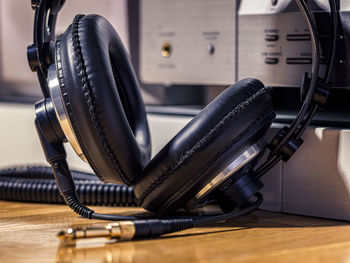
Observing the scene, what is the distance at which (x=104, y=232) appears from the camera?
0.68m

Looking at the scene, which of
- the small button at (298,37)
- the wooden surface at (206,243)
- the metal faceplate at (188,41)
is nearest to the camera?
the wooden surface at (206,243)

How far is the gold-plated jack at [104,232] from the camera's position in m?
0.68

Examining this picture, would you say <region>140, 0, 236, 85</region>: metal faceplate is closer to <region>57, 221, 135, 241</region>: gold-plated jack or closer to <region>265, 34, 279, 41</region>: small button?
<region>265, 34, 279, 41</region>: small button

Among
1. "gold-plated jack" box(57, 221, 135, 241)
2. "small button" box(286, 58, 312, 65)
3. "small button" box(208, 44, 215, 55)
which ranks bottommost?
"gold-plated jack" box(57, 221, 135, 241)

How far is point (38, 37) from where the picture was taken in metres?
0.83

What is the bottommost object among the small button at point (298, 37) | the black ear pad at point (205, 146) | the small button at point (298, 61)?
the black ear pad at point (205, 146)

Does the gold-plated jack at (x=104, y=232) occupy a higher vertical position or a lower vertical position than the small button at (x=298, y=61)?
lower

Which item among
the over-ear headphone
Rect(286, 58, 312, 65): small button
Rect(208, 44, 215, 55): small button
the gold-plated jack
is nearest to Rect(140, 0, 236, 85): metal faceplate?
Rect(208, 44, 215, 55): small button

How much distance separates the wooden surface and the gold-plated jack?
0.01 metres

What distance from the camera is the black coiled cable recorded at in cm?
92

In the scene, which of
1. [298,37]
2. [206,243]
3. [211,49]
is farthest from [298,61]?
[206,243]

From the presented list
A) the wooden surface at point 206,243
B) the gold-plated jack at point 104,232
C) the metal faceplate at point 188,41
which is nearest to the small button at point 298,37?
the metal faceplate at point 188,41

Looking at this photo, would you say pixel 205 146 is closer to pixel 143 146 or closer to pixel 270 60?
pixel 143 146

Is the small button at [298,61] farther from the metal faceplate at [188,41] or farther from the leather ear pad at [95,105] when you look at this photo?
the leather ear pad at [95,105]
